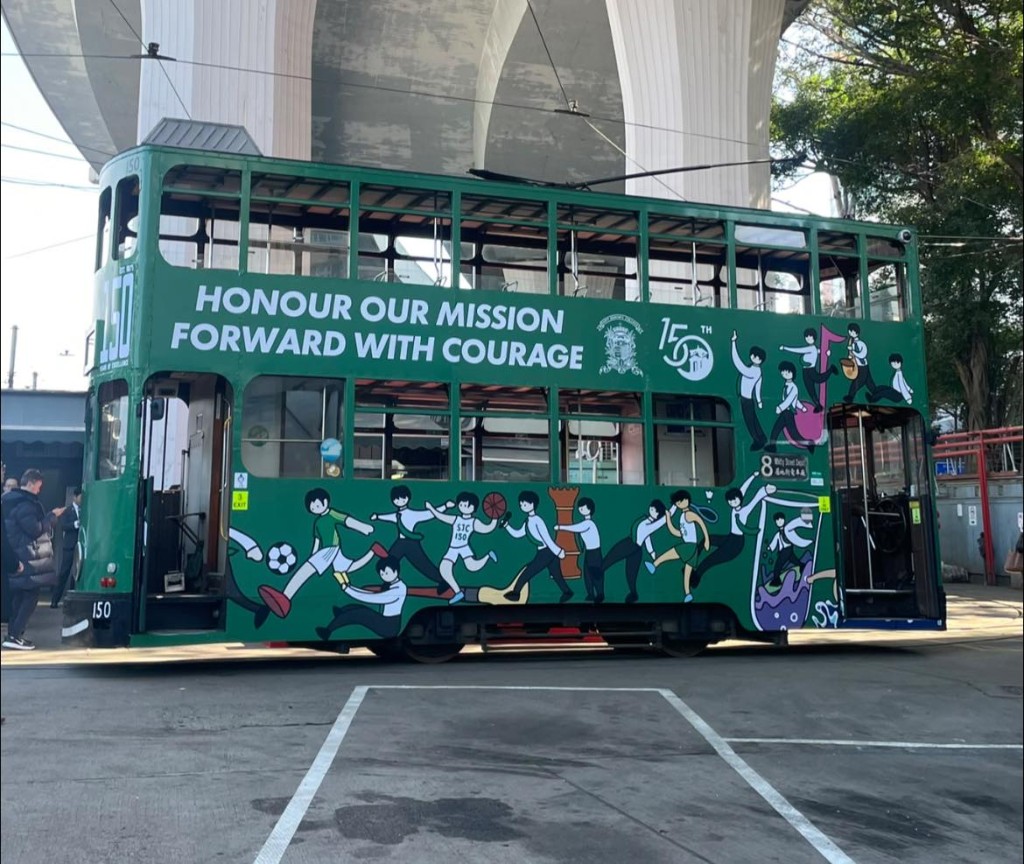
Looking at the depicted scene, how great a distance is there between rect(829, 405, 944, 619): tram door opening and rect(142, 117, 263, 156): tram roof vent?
7424mm

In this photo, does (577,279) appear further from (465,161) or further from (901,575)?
(465,161)

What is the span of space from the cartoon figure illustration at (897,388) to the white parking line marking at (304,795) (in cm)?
678

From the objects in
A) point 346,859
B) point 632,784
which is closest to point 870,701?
point 632,784

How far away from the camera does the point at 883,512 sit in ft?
37.3

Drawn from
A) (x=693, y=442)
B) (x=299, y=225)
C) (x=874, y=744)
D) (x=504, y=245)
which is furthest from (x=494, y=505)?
(x=874, y=744)

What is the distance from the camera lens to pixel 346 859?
4359mm

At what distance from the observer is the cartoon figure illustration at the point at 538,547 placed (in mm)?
9945

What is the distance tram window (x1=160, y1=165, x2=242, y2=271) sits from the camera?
934cm

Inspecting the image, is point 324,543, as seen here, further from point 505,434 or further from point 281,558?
point 505,434

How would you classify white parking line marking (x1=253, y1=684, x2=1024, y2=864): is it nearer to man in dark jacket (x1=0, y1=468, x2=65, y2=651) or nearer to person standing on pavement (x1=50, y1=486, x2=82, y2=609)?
man in dark jacket (x1=0, y1=468, x2=65, y2=651)

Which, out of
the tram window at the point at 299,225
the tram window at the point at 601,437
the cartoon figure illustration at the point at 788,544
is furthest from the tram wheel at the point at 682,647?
the tram window at the point at 299,225

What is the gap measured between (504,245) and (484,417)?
1.84 meters

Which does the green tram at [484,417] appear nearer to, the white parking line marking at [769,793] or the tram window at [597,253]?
the tram window at [597,253]

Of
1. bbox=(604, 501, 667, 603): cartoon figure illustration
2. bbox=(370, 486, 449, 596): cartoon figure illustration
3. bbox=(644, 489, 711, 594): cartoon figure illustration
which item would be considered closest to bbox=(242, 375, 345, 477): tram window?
bbox=(370, 486, 449, 596): cartoon figure illustration
